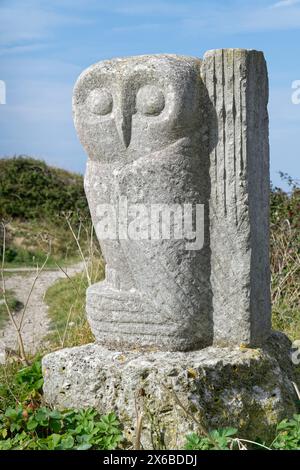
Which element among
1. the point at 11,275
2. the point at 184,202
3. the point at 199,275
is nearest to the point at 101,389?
the point at 199,275

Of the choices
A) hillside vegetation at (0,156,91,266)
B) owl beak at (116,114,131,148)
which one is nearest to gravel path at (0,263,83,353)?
hillside vegetation at (0,156,91,266)

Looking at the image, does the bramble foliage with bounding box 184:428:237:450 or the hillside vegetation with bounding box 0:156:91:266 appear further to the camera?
the hillside vegetation with bounding box 0:156:91:266

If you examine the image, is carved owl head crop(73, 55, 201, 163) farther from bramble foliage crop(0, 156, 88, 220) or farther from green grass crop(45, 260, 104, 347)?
bramble foliage crop(0, 156, 88, 220)

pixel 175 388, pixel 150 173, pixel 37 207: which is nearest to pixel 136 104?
pixel 150 173

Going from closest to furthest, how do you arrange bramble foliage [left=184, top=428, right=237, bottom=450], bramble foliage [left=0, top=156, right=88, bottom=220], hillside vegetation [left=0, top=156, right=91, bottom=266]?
bramble foliage [left=184, top=428, right=237, bottom=450], hillside vegetation [left=0, top=156, right=91, bottom=266], bramble foliage [left=0, top=156, right=88, bottom=220]

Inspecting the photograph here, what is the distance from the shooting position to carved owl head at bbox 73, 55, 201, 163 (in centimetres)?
336

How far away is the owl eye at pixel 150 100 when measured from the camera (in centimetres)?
338

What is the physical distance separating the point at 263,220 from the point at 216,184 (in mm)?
402

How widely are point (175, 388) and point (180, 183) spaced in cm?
101

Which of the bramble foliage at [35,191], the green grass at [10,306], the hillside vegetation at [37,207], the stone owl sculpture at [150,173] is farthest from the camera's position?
the bramble foliage at [35,191]

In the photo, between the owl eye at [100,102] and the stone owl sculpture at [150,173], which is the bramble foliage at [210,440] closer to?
the stone owl sculpture at [150,173]

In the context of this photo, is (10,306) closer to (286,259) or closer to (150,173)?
(286,259)

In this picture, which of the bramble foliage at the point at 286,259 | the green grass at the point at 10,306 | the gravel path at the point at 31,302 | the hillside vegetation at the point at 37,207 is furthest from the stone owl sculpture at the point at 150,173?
the hillside vegetation at the point at 37,207

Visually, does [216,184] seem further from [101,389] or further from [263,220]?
[101,389]
